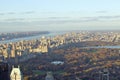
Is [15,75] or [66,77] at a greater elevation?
[15,75]

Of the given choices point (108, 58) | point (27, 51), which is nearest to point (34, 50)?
point (27, 51)

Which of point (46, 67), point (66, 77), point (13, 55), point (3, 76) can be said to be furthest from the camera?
point (13, 55)

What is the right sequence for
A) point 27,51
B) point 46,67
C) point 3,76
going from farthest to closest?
point 27,51 < point 46,67 < point 3,76

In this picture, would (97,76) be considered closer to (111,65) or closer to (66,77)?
(66,77)

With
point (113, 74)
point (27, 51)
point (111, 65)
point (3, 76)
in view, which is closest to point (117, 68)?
point (111, 65)

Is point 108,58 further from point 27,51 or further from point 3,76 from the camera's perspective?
point 3,76

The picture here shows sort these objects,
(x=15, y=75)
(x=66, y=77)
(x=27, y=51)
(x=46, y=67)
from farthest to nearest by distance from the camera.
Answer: (x=27, y=51)
(x=46, y=67)
(x=66, y=77)
(x=15, y=75)

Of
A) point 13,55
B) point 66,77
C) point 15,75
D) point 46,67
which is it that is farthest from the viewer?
point 13,55

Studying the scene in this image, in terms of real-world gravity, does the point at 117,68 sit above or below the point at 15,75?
below

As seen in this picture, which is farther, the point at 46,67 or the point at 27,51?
the point at 27,51
